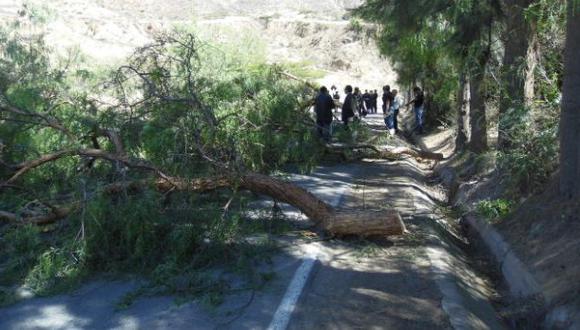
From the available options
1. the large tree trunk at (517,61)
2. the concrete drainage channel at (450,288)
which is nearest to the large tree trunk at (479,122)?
the large tree trunk at (517,61)

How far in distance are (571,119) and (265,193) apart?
13.3 feet

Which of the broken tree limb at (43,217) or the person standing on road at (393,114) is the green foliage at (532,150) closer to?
the broken tree limb at (43,217)

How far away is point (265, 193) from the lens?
8828 mm

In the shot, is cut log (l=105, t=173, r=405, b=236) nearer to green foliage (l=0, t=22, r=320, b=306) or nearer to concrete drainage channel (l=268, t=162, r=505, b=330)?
green foliage (l=0, t=22, r=320, b=306)

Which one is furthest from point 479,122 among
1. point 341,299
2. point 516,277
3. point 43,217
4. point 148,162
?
point 43,217

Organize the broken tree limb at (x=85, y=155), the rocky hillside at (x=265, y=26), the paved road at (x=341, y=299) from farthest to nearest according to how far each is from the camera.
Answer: the rocky hillside at (x=265, y=26)
the broken tree limb at (x=85, y=155)
the paved road at (x=341, y=299)

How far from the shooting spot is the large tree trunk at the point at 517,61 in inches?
411

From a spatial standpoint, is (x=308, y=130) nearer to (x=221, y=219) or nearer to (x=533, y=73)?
(x=533, y=73)

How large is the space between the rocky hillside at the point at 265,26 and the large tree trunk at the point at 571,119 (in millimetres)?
32391

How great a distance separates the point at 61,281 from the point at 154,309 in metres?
1.29

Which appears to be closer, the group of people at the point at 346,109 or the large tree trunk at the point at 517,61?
the large tree trunk at the point at 517,61

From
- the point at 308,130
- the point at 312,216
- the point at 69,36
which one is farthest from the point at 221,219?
the point at 69,36

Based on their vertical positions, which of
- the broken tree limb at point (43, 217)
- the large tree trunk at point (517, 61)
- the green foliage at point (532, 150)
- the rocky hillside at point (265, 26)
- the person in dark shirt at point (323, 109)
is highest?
the rocky hillside at point (265, 26)

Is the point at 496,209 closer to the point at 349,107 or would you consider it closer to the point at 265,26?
the point at 349,107
